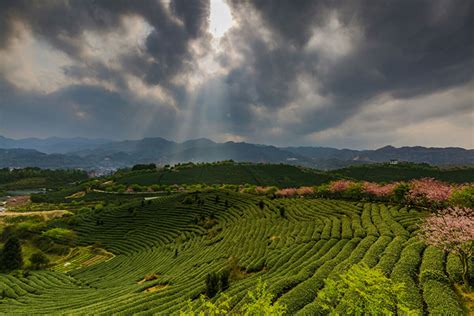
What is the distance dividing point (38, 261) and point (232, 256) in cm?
5848

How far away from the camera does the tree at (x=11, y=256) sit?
57.1m

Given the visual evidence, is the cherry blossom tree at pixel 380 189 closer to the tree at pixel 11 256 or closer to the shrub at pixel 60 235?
the shrub at pixel 60 235

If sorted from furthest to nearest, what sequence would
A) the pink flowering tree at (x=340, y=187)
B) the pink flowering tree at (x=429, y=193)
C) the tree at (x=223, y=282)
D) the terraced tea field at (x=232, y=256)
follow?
the pink flowering tree at (x=340, y=187) → the pink flowering tree at (x=429, y=193) → the tree at (x=223, y=282) → the terraced tea field at (x=232, y=256)

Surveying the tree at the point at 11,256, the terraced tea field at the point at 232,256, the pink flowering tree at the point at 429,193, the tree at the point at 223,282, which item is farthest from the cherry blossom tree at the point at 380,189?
the tree at the point at 11,256

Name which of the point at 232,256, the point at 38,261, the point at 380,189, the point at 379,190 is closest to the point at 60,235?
the point at 38,261

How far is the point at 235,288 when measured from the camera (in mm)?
22500

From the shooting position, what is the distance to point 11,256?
190ft

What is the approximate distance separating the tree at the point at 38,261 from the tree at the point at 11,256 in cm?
242

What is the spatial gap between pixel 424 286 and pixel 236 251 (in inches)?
1053

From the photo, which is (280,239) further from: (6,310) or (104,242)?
(104,242)

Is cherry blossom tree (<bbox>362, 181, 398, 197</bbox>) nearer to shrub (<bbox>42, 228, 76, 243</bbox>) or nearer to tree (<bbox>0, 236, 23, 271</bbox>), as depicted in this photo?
shrub (<bbox>42, 228, 76, 243</bbox>)

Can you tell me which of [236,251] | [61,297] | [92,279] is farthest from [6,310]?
[236,251]

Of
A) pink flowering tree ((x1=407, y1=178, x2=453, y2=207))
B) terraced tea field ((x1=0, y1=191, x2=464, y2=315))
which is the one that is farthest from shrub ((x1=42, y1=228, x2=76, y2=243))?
pink flowering tree ((x1=407, y1=178, x2=453, y2=207))

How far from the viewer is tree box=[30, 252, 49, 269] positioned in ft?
201
